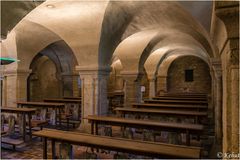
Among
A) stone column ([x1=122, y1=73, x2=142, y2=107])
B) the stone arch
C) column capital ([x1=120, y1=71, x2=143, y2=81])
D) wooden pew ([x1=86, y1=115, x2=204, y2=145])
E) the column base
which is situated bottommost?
the column base

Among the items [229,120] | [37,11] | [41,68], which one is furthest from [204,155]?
[41,68]

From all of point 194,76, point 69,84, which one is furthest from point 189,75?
point 69,84

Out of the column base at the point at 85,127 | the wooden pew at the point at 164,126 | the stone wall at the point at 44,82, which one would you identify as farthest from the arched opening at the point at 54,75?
the wooden pew at the point at 164,126

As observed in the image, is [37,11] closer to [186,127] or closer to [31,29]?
[31,29]

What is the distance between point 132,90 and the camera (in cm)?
988

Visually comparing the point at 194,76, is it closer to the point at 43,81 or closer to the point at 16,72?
the point at 43,81

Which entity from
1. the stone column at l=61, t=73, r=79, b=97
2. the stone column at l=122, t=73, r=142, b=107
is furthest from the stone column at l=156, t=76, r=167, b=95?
the stone column at l=122, t=73, r=142, b=107

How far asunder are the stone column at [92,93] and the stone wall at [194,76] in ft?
41.4

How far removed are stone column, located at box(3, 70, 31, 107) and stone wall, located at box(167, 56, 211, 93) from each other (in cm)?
1290

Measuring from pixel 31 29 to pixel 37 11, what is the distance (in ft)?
5.89

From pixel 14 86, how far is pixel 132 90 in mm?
4935

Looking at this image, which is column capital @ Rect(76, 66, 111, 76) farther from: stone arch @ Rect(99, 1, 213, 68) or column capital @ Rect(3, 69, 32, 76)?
column capital @ Rect(3, 69, 32, 76)

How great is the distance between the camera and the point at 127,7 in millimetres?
5605

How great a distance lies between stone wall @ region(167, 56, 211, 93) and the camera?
57.9ft
